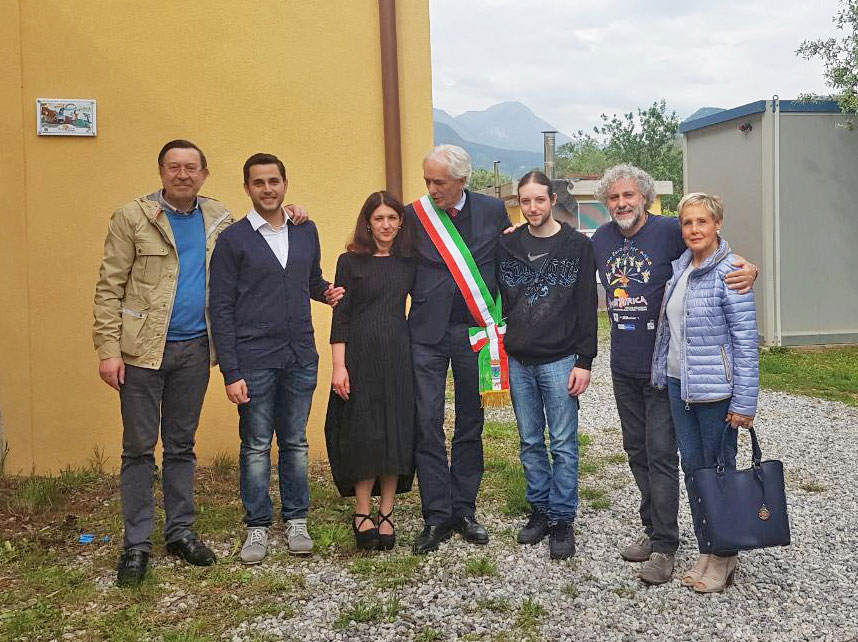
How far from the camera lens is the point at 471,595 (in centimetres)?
353

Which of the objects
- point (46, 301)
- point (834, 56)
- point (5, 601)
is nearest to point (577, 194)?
point (834, 56)

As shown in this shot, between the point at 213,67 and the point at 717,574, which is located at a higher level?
the point at 213,67

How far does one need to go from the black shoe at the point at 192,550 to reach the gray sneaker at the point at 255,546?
0.15 meters

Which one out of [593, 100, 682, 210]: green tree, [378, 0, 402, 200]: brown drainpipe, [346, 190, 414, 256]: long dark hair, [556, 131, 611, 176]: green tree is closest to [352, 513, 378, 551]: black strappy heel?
[346, 190, 414, 256]: long dark hair

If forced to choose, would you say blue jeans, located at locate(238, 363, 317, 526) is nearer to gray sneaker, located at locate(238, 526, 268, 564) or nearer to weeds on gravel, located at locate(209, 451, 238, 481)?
gray sneaker, located at locate(238, 526, 268, 564)

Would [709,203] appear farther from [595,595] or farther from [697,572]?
[595,595]

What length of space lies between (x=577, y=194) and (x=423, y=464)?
53.7ft

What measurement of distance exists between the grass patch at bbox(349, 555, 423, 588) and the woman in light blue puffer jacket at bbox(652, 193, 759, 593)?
3.99 ft

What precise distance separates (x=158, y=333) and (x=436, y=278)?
131cm

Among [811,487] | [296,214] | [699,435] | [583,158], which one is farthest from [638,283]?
[583,158]

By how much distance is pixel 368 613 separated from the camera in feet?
10.9

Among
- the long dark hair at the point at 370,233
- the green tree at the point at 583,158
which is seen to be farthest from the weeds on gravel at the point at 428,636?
the green tree at the point at 583,158

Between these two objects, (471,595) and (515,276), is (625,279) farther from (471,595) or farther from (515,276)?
(471,595)

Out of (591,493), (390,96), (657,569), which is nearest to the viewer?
(657,569)
